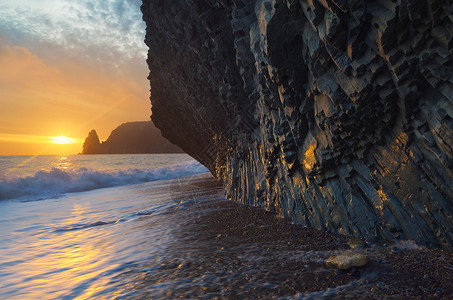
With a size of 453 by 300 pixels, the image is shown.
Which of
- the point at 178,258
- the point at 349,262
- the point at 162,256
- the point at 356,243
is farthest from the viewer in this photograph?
the point at 162,256

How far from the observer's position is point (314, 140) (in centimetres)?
825

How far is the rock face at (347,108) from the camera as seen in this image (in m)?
5.14

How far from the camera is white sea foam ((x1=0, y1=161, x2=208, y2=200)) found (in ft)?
→ 73.4

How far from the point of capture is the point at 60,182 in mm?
26406

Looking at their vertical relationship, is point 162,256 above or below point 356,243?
below

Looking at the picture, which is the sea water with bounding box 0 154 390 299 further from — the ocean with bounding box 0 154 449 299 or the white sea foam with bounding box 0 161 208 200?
the white sea foam with bounding box 0 161 208 200

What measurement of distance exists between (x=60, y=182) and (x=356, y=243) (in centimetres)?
2740

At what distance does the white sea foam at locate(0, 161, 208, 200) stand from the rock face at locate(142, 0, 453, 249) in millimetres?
19817

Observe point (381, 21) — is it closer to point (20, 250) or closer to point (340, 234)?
point (340, 234)

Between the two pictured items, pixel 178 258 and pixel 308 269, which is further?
pixel 178 258

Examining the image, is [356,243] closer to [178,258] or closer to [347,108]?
[347,108]

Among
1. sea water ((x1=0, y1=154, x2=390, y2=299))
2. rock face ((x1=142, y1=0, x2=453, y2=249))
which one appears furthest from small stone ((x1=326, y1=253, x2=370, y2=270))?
rock face ((x1=142, y1=0, x2=453, y2=249))

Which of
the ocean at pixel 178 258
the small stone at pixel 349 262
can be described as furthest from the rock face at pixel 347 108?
the small stone at pixel 349 262

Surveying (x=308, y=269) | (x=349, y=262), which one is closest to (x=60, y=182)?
(x=308, y=269)
